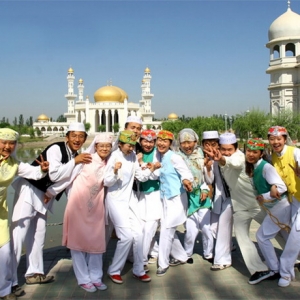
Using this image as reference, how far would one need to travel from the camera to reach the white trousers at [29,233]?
12.5 feet

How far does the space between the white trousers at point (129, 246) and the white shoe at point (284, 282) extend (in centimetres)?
148

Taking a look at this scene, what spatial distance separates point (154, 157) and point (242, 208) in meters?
1.19

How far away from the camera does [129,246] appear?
3.95 meters

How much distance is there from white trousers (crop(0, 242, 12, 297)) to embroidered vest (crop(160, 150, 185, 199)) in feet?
5.83

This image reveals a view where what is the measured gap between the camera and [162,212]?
430 cm

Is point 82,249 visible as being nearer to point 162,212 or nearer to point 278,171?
point 162,212

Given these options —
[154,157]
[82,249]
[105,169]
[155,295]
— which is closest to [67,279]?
[82,249]

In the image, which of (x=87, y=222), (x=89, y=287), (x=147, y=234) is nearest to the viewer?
(x=89, y=287)

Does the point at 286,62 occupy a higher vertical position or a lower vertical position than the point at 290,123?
higher

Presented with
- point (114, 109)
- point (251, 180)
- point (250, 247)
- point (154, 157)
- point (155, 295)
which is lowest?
point (155, 295)

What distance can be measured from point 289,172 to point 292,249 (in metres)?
0.82

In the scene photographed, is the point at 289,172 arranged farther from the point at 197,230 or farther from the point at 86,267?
the point at 86,267

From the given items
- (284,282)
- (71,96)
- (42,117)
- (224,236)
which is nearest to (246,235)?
(224,236)

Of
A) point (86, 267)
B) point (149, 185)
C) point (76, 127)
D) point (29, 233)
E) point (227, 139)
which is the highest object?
point (76, 127)
